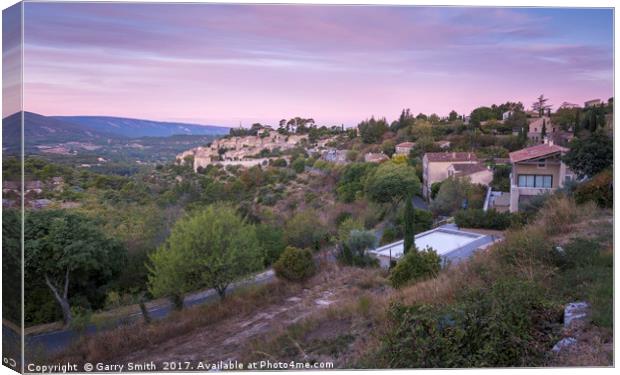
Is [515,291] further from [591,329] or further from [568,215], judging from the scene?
[568,215]

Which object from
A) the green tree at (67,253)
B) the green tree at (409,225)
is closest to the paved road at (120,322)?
the green tree at (67,253)

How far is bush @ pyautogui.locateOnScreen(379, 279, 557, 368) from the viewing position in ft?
11.8

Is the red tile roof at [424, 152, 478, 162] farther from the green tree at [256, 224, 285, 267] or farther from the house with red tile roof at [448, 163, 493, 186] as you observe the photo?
the green tree at [256, 224, 285, 267]

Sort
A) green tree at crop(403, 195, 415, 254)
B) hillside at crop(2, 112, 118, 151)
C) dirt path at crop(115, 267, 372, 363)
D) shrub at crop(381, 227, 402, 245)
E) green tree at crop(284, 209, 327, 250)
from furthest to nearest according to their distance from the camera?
green tree at crop(284, 209, 327, 250), shrub at crop(381, 227, 402, 245), green tree at crop(403, 195, 415, 254), dirt path at crop(115, 267, 372, 363), hillside at crop(2, 112, 118, 151)

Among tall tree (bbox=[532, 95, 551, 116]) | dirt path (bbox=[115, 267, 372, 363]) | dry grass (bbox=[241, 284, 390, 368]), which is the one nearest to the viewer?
dry grass (bbox=[241, 284, 390, 368])

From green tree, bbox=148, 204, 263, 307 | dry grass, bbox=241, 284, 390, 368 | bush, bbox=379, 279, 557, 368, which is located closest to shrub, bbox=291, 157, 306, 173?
green tree, bbox=148, 204, 263, 307

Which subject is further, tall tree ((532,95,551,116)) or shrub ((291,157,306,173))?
shrub ((291,157,306,173))

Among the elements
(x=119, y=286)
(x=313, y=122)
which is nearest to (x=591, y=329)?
(x=313, y=122)

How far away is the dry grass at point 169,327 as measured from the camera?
169 inches

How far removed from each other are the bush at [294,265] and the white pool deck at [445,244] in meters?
0.72

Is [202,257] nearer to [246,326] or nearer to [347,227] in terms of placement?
[246,326]

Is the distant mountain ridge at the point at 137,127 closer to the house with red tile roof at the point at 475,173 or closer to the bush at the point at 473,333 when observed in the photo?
the house with red tile roof at the point at 475,173

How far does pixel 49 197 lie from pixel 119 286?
1.28m

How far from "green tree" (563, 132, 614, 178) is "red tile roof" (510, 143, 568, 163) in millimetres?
133
